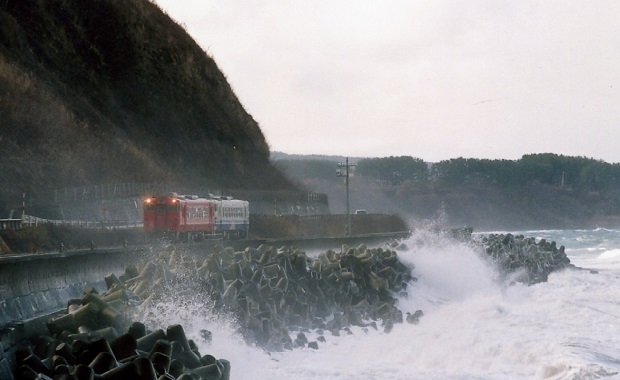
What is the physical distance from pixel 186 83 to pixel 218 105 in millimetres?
3656

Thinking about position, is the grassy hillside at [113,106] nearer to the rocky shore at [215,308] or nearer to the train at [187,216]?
the train at [187,216]

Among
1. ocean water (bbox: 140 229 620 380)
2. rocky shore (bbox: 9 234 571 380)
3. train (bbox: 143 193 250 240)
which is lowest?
ocean water (bbox: 140 229 620 380)

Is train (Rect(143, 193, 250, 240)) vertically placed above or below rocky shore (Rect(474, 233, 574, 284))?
above

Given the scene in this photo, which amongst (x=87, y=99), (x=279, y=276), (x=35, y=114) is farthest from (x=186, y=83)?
(x=279, y=276)

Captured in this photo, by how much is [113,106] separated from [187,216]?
20.1 m

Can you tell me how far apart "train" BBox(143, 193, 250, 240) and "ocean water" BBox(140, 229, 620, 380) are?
861cm

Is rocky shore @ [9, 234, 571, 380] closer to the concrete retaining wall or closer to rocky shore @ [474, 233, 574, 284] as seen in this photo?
the concrete retaining wall

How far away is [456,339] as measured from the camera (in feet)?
70.2

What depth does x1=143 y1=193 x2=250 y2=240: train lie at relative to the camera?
37500 mm

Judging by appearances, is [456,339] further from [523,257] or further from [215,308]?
[523,257]

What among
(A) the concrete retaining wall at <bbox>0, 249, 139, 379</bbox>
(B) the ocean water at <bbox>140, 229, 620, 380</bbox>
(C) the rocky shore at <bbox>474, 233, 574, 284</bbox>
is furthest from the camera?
(C) the rocky shore at <bbox>474, 233, 574, 284</bbox>

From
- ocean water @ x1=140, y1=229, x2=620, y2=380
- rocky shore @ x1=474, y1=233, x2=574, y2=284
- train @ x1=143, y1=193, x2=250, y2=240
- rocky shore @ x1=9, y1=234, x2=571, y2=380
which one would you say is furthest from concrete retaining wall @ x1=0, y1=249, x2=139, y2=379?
rocky shore @ x1=474, y1=233, x2=574, y2=284

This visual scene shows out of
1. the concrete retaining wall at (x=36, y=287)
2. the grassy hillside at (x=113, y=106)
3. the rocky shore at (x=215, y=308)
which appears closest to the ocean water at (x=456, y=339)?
the rocky shore at (x=215, y=308)

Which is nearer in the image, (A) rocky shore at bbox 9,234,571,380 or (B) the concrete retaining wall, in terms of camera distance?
(A) rocky shore at bbox 9,234,571,380
